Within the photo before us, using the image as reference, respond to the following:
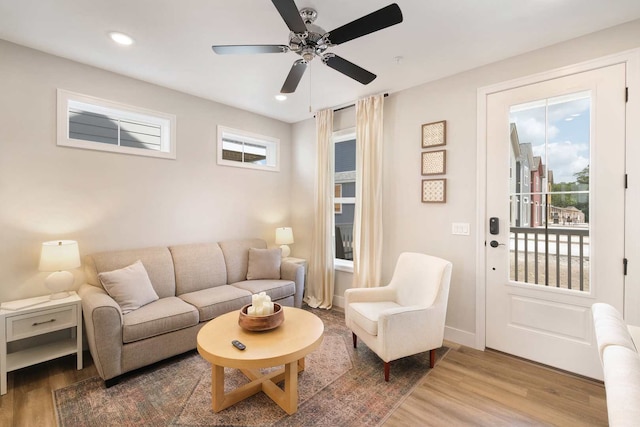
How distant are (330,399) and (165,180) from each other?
2900 millimetres

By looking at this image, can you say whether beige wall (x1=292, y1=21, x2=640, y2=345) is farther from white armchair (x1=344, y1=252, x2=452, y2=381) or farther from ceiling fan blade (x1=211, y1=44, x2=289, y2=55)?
ceiling fan blade (x1=211, y1=44, x2=289, y2=55)

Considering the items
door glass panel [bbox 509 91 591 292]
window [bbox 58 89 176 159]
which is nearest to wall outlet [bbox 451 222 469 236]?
door glass panel [bbox 509 91 591 292]

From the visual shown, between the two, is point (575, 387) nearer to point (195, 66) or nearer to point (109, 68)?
point (195, 66)

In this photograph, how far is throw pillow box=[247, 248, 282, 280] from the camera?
3.77 meters

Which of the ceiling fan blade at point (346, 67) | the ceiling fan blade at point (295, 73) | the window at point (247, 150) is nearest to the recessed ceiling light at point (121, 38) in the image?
the ceiling fan blade at point (295, 73)

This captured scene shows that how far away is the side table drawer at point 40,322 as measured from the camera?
2230 mm

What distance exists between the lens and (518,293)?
271 centimetres

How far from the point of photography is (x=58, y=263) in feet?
7.97

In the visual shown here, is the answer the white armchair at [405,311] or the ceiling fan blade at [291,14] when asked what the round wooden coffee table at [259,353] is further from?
the ceiling fan blade at [291,14]

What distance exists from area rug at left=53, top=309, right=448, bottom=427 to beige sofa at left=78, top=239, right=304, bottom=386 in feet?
0.56

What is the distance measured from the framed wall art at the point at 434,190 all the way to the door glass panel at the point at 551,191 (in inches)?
23.7

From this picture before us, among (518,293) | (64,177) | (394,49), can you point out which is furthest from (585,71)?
(64,177)

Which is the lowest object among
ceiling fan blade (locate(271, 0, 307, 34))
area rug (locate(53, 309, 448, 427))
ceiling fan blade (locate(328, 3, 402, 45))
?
area rug (locate(53, 309, 448, 427))

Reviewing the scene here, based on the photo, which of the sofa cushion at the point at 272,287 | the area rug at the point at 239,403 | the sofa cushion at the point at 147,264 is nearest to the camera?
the area rug at the point at 239,403
